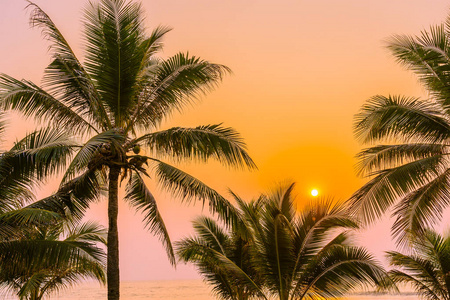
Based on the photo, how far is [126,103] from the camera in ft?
42.4

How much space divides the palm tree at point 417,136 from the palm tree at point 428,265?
4.41 m

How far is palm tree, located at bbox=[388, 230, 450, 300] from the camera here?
17.8 meters

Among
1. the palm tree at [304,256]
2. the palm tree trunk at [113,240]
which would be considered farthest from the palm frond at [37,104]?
the palm tree at [304,256]

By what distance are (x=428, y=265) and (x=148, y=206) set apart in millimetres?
Result: 9409

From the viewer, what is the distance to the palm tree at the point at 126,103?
12.4m

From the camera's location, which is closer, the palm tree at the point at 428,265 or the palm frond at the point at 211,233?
the palm tree at the point at 428,265

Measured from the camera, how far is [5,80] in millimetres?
11820

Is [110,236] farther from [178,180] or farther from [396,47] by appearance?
[396,47]

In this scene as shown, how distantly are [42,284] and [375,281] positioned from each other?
11.6 metres

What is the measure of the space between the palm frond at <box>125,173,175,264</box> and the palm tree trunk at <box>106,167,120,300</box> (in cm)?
63

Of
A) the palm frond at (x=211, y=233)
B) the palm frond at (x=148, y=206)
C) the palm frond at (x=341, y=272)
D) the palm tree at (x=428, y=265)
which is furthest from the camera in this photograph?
the palm frond at (x=211, y=233)

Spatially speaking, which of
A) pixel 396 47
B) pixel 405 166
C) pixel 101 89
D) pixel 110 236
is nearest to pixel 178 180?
pixel 110 236

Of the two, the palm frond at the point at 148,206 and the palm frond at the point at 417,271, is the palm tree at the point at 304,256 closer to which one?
the palm frond at the point at 148,206

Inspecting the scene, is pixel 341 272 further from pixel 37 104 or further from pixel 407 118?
pixel 37 104
